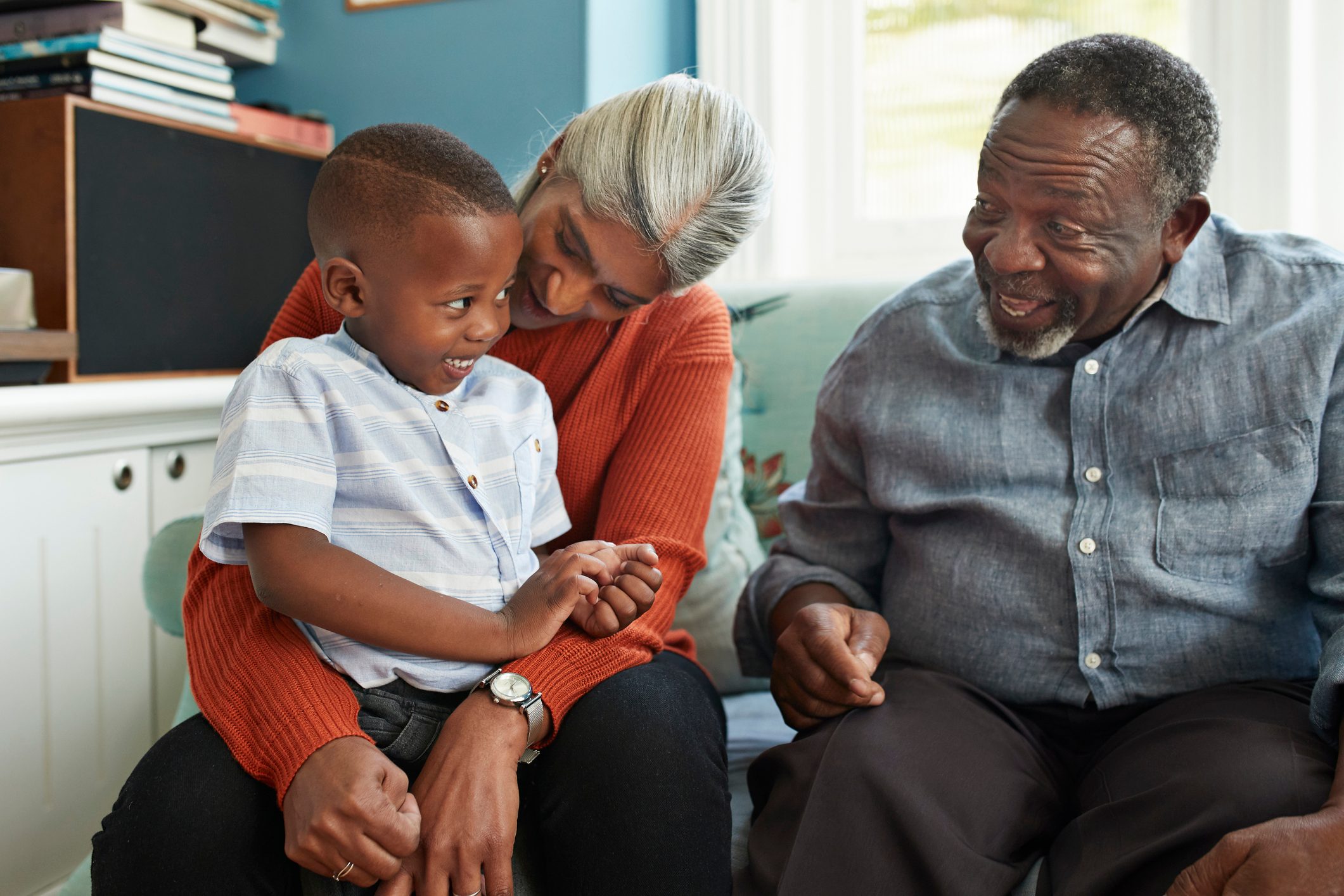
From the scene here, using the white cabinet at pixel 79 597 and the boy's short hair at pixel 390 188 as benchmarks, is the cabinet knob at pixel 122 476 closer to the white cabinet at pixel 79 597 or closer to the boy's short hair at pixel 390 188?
the white cabinet at pixel 79 597

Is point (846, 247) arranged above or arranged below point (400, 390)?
above

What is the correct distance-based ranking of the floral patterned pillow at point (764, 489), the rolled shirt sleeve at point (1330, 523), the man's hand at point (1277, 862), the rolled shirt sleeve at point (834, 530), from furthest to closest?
1. the floral patterned pillow at point (764, 489)
2. the rolled shirt sleeve at point (834, 530)
3. the rolled shirt sleeve at point (1330, 523)
4. the man's hand at point (1277, 862)

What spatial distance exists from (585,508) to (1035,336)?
0.56 meters

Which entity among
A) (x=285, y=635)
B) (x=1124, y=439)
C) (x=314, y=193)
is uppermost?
(x=314, y=193)

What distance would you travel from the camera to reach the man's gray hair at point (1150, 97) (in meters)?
1.12

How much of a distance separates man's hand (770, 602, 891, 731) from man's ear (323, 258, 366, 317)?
22.5 inches

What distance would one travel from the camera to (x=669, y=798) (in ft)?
3.06

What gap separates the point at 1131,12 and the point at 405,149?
1.64 meters

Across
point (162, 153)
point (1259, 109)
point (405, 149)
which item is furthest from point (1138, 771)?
point (162, 153)

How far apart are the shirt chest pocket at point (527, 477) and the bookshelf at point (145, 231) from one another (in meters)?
1.00

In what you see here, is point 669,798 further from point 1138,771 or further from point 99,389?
point 99,389

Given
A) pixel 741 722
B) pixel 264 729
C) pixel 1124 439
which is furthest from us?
pixel 741 722

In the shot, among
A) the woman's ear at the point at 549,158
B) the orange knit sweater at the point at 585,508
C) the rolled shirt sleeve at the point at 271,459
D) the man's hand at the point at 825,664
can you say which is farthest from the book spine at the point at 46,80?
the man's hand at the point at 825,664

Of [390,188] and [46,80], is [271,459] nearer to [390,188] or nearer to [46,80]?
[390,188]
